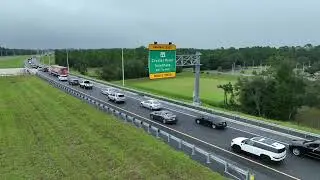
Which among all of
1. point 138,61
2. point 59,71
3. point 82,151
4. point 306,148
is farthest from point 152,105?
point 138,61

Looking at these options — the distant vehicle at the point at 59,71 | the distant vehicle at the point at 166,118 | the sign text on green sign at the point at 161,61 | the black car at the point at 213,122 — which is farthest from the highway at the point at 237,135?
the distant vehicle at the point at 59,71

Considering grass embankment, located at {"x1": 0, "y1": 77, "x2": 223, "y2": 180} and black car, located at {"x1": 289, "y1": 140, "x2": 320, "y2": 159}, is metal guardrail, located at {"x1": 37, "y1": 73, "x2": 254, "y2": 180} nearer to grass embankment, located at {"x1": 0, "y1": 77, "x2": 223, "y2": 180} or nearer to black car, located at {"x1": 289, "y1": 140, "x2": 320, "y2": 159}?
grass embankment, located at {"x1": 0, "y1": 77, "x2": 223, "y2": 180}

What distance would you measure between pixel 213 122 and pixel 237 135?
10.5ft

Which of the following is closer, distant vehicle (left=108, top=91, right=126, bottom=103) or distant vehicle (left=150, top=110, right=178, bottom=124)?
distant vehicle (left=150, top=110, right=178, bottom=124)

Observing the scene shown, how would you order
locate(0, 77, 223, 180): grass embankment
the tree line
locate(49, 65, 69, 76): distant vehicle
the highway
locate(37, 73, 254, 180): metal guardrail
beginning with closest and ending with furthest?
locate(37, 73, 254, 180): metal guardrail, locate(0, 77, 223, 180): grass embankment, the highway, locate(49, 65, 69, 76): distant vehicle, the tree line

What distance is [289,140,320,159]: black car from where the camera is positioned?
2292 cm

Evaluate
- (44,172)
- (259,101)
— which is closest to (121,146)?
(44,172)

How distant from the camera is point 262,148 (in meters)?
22.7

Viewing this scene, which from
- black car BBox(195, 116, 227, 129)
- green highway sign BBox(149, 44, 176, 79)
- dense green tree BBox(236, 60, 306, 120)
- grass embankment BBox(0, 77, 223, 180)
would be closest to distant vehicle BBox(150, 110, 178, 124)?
black car BBox(195, 116, 227, 129)

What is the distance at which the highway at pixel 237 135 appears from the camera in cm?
2059

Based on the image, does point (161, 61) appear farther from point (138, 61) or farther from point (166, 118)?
point (138, 61)

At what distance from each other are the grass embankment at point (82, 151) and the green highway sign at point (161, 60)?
745cm

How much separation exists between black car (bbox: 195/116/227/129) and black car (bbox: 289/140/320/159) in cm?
823

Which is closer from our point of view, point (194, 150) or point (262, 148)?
point (262, 148)
